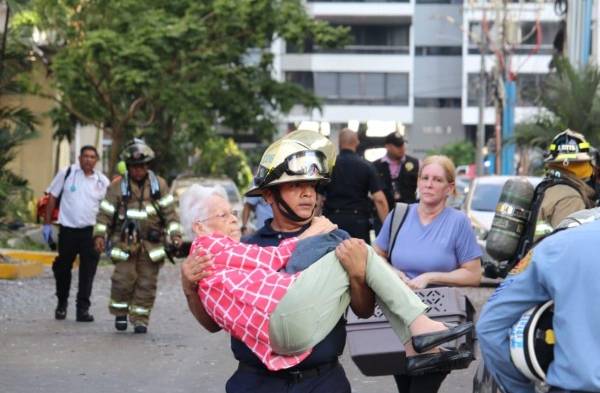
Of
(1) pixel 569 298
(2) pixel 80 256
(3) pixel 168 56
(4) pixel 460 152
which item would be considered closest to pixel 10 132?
(2) pixel 80 256

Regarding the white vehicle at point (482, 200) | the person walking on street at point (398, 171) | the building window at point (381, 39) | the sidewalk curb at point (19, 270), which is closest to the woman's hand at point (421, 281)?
the person walking on street at point (398, 171)

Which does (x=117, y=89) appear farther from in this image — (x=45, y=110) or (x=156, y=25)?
(x=45, y=110)

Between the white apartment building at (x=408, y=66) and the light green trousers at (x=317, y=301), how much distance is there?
7468 cm

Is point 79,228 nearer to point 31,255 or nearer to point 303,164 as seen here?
point 31,255

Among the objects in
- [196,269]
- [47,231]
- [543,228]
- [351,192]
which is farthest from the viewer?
[47,231]

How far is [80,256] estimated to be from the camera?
14086mm

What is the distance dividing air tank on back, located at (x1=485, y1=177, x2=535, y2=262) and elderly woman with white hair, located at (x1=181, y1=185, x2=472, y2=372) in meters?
3.23

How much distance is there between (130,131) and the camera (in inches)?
1423

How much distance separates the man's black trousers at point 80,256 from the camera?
14031mm

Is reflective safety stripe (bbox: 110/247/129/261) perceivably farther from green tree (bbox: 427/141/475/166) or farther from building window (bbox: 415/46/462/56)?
building window (bbox: 415/46/462/56)

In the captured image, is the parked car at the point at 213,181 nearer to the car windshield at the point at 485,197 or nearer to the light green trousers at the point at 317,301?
the car windshield at the point at 485,197

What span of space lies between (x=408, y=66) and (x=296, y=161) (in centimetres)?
7842

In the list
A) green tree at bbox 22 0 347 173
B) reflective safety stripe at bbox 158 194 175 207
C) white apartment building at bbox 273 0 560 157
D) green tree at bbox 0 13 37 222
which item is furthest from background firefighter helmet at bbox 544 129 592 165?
white apartment building at bbox 273 0 560 157

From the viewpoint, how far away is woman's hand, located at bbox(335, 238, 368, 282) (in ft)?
15.0
